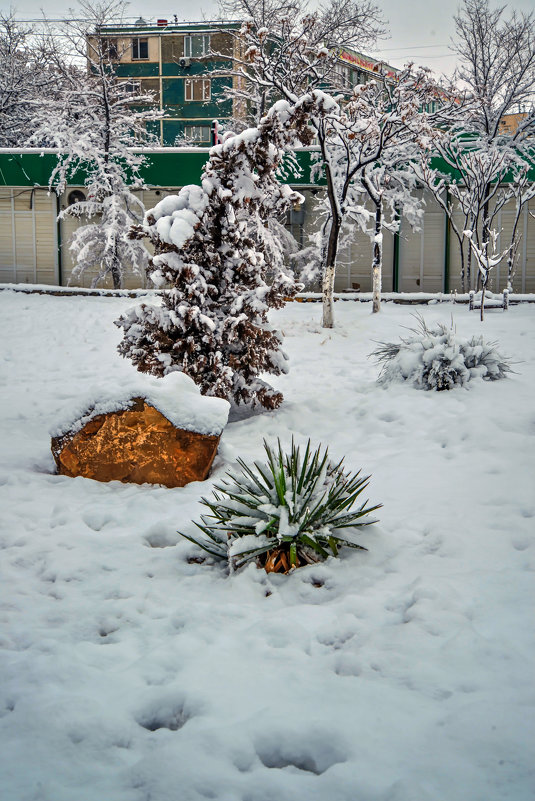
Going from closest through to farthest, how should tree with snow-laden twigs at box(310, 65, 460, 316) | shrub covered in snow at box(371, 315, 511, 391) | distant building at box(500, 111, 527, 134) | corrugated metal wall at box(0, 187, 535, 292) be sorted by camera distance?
1. shrub covered in snow at box(371, 315, 511, 391)
2. tree with snow-laden twigs at box(310, 65, 460, 316)
3. corrugated metal wall at box(0, 187, 535, 292)
4. distant building at box(500, 111, 527, 134)

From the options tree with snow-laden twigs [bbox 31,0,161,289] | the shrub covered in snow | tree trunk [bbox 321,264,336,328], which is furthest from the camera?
tree with snow-laden twigs [bbox 31,0,161,289]

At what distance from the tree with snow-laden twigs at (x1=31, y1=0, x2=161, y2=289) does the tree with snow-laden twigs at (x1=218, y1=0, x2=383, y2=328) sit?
405cm

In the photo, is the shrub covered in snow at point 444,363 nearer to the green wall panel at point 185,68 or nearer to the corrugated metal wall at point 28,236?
the corrugated metal wall at point 28,236

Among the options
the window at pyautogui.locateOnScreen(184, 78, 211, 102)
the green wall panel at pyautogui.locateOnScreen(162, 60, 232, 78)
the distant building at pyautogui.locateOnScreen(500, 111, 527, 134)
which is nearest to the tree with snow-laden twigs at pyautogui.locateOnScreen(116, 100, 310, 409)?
the distant building at pyautogui.locateOnScreen(500, 111, 527, 134)

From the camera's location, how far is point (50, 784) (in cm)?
221

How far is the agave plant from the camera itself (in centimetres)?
387

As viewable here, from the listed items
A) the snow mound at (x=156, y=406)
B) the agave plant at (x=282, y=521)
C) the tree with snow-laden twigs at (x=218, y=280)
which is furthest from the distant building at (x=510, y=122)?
the agave plant at (x=282, y=521)

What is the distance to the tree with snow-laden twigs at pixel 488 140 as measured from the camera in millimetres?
17953

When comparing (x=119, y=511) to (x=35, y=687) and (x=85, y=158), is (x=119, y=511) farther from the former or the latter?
(x=85, y=158)

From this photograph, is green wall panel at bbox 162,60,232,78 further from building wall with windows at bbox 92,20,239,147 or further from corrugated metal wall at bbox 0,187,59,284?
corrugated metal wall at bbox 0,187,59,284

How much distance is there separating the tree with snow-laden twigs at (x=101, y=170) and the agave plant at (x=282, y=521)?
15732 millimetres

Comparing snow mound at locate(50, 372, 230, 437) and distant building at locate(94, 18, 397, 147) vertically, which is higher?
distant building at locate(94, 18, 397, 147)

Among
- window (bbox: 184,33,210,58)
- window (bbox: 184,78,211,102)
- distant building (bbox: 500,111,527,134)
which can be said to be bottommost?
distant building (bbox: 500,111,527,134)

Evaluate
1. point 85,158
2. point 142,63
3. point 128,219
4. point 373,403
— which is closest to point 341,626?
point 373,403
